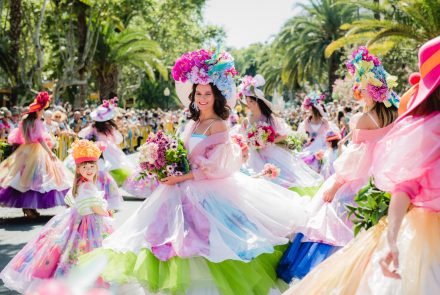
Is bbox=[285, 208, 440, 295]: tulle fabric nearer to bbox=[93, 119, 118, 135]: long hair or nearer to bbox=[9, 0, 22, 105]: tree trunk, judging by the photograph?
bbox=[93, 119, 118, 135]: long hair

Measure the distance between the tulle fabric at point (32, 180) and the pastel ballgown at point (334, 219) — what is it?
20.8ft

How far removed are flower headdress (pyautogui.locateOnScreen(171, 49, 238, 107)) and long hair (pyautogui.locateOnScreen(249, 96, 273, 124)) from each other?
3.44 meters

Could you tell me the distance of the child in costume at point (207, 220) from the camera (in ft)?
14.9

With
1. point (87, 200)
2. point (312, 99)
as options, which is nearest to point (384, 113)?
point (87, 200)

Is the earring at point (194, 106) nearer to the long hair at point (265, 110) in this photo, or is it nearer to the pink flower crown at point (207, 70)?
the pink flower crown at point (207, 70)

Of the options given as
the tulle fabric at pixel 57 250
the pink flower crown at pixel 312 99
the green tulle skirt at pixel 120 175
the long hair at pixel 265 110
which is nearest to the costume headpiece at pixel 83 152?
the tulle fabric at pixel 57 250

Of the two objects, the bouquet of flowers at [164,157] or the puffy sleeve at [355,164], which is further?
the bouquet of flowers at [164,157]

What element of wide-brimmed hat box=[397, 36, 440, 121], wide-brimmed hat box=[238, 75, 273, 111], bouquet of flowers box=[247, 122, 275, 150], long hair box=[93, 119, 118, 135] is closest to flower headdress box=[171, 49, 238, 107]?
wide-brimmed hat box=[397, 36, 440, 121]

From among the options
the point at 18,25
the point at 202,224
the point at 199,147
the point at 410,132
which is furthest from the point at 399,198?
the point at 18,25

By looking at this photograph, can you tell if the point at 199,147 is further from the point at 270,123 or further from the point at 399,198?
the point at 270,123

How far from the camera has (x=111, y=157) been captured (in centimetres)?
1252

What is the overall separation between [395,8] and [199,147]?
17247mm

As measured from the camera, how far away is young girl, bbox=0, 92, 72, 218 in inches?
411

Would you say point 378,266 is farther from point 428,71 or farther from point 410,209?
point 428,71
